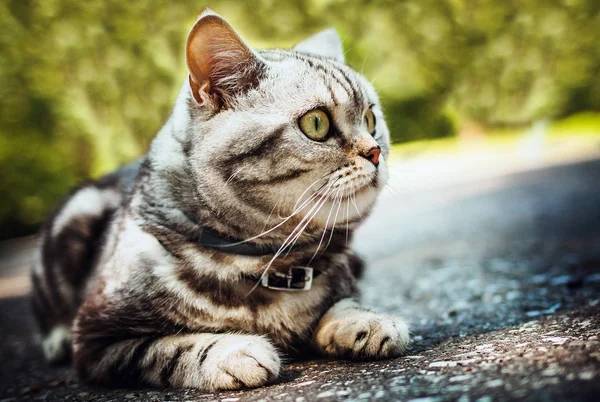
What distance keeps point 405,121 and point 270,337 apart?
9581 millimetres

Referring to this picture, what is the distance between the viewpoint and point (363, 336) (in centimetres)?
162

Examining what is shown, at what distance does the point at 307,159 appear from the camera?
1.64 meters

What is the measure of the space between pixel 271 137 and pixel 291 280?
45 cm

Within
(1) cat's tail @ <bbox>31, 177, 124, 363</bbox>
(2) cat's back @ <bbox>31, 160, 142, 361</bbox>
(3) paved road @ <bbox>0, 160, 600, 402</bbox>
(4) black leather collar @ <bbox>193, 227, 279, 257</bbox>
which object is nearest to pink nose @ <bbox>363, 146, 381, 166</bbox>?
(4) black leather collar @ <bbox>193, 227, 279, 257</bbox>

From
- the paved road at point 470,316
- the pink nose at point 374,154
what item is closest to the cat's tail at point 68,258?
the paved road at point 470,316

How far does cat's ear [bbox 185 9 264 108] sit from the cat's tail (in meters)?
0.94

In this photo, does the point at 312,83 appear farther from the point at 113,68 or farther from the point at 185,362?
the point at 113,68

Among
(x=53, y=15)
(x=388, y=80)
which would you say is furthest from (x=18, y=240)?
(x=388, y=80)

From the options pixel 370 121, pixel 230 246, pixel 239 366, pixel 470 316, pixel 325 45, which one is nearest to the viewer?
pixel 239 366

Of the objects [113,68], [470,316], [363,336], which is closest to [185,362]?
[363,336]

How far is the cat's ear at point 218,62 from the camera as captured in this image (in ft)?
5.44

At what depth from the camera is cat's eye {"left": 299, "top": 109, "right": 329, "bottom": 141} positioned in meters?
1.68

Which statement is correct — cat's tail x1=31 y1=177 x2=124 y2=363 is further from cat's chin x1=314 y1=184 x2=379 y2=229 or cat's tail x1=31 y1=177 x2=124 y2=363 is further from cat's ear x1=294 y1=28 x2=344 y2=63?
cat's chin x1=314 y1=184 x2=379 y2=229

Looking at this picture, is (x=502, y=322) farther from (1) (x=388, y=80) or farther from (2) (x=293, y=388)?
(1) (x=388, y=80)
